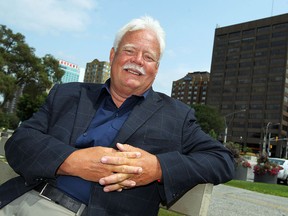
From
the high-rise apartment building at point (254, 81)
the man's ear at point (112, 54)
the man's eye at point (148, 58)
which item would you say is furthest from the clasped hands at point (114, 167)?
the high-rise apartment building at point (254, 81)

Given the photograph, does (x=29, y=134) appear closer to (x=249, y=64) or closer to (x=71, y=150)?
(x=71, y=150)

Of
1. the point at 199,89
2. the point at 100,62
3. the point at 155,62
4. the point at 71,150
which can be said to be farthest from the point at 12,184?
the point at 199,89

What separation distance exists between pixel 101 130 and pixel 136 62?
57 centimetres

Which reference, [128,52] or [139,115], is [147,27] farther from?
[139,115]

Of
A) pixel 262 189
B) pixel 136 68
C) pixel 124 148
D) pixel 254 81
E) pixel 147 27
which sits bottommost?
pixel 262 189

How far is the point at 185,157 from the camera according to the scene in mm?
1978

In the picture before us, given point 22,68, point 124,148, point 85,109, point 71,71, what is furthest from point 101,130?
point 71,71

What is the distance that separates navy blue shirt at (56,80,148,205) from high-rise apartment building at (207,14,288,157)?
107 m

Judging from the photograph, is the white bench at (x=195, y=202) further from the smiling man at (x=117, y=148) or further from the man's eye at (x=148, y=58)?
the man's eye at (x=148, y=58)

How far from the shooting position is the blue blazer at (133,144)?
6.39 feet

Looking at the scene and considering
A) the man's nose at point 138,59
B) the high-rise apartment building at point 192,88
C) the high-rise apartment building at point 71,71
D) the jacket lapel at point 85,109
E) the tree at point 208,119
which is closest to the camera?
the jacket lapel at point 85,109

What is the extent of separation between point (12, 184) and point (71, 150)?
547 mm

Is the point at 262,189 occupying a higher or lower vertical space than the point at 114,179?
lower

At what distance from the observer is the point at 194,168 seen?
1940 millimetres
